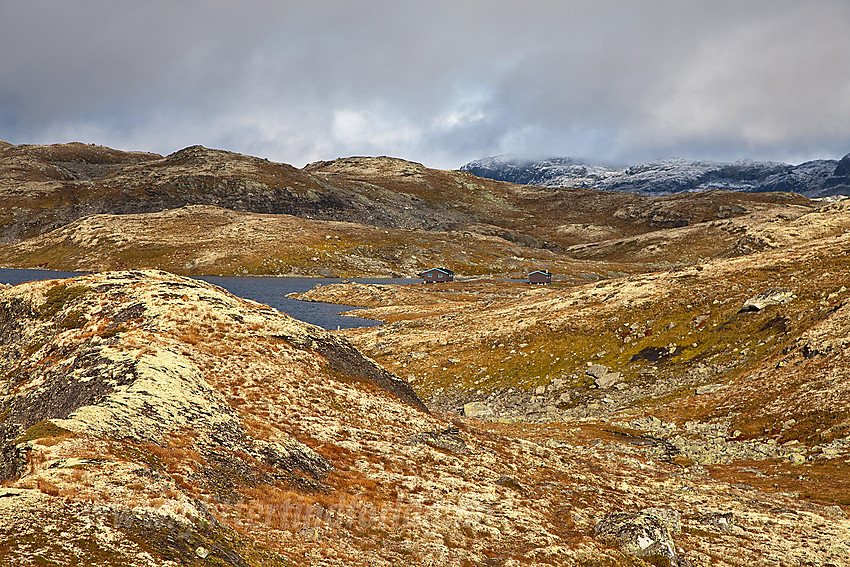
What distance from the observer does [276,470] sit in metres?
19.4

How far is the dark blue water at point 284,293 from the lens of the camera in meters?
115

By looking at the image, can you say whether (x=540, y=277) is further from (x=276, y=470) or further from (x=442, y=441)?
(x=276, y=470)

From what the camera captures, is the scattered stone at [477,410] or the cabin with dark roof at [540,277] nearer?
the scattered stone at [477,410]

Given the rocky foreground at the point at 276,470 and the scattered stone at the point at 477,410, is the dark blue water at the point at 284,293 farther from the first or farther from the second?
the rocky foreground at the point at 276,470

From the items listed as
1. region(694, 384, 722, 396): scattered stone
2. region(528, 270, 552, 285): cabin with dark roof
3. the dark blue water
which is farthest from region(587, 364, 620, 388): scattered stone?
region(528, 270, 552, 285): cabin with dark roof

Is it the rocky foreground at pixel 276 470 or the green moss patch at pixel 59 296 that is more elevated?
the green moss patch at pixel 59 296

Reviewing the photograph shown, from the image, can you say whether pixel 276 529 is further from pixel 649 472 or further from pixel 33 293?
pixel 33 293

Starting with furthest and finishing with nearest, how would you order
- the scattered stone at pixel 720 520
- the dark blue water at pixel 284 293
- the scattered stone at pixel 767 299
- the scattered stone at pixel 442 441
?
1. the dark blue water at pixel 284 293
2. the scattered stone at pixel 767 299
3. the scattered stone at pixel 442 441
4. the scattered stone at pixel 720 520

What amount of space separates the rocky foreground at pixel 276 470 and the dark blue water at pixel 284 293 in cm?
7646

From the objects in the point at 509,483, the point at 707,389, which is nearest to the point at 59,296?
the point at 509,483

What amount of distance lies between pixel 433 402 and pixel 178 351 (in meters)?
34.1

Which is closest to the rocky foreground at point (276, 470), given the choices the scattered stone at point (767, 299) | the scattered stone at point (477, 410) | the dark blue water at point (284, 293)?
the scattered stone at point (477, 410)

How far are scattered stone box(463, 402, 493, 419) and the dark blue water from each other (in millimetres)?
58743

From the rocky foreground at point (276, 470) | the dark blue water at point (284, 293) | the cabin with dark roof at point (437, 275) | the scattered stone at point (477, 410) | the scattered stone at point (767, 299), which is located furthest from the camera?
the cabin with dark roof at point (437, 275)
